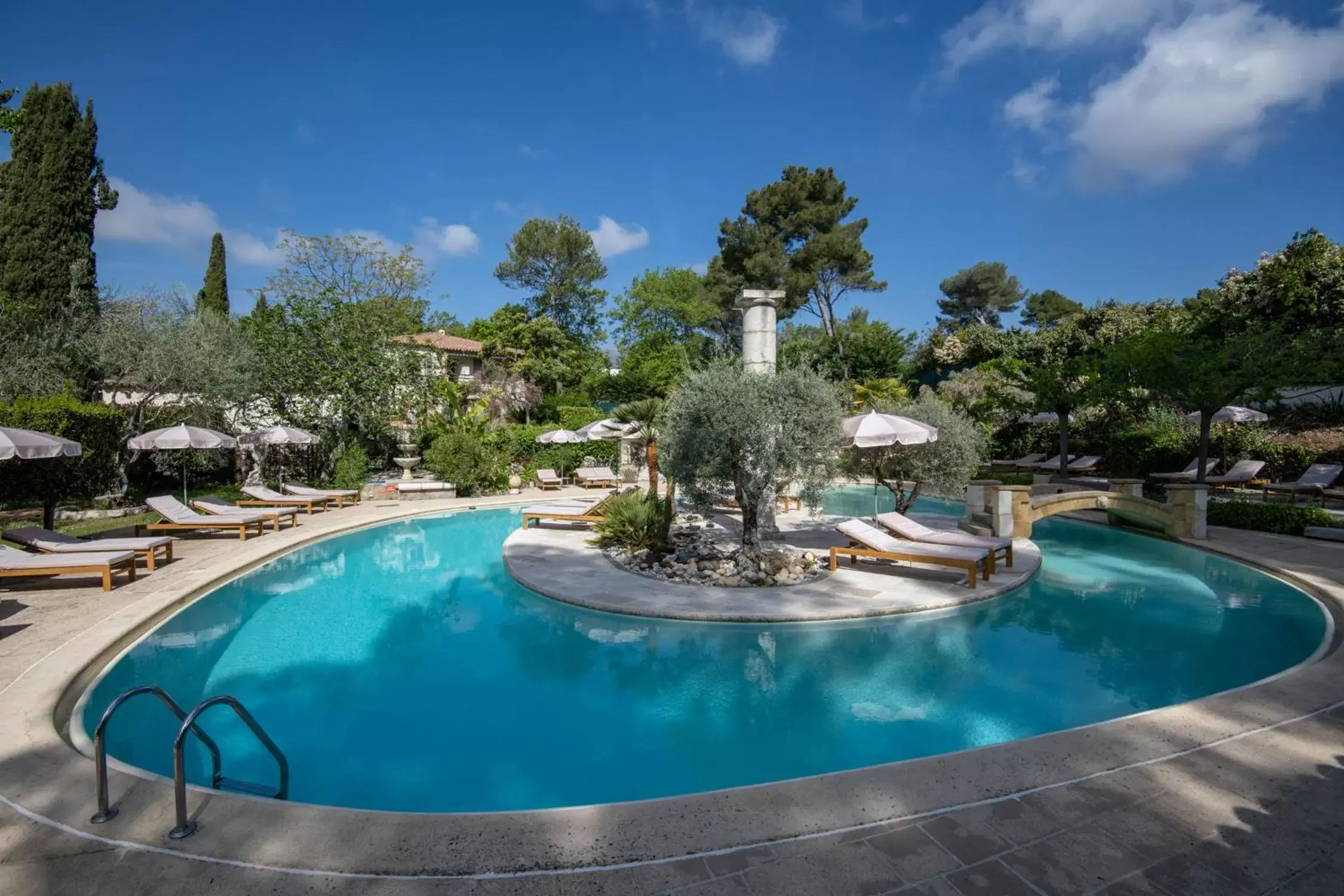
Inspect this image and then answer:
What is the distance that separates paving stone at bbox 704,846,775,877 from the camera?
320cm

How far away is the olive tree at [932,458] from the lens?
13.5m

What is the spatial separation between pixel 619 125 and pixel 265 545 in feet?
64.1

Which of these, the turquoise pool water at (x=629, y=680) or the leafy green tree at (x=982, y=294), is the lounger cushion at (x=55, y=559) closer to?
the turquoise pool water at (x=629, y=680)

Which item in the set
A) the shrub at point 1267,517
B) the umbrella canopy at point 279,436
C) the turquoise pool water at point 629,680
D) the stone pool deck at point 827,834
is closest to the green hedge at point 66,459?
the umbrella canopy at point 279,436

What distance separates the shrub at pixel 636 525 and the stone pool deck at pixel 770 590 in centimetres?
54

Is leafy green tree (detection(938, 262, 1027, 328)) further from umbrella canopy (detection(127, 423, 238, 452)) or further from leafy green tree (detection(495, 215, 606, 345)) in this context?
umbrella canopy (detection(127, 423, 238, 452))

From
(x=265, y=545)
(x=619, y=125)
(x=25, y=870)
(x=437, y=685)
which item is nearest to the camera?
(x=25, y=870)

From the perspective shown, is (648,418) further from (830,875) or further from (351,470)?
(351,470)

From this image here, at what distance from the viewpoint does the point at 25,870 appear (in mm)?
3248

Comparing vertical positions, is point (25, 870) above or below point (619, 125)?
below

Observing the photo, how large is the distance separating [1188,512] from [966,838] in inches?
519

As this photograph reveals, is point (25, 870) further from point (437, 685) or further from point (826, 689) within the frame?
point (826, 689)

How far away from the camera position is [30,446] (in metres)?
9.48

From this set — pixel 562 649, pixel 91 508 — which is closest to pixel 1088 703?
pixel 562 649
